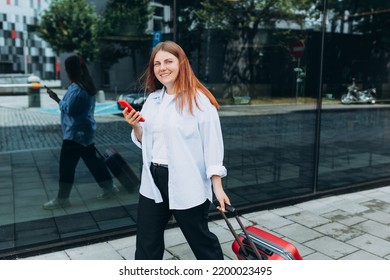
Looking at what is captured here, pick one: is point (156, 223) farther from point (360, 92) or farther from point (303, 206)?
point (360, 92)

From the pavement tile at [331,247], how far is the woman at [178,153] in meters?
1.64

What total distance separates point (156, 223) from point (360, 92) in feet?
15.7

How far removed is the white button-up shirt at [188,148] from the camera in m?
2.36

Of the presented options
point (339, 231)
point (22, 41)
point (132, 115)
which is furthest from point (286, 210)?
point (22, 41)

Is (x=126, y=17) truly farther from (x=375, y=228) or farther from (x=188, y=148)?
(x=375, y=228)

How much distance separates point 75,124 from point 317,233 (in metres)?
3.06

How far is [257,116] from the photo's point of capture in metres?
5.61

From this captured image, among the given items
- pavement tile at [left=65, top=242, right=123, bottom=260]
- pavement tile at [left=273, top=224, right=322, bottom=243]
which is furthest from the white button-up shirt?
pavement tile at [left=273, top=224, right=322, bottom=243]

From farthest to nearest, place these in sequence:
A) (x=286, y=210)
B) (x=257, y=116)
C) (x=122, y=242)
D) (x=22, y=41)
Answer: (x=257, y=116)
(x=286, y=210)
(x=22, y=41)
(x=122, y=242)

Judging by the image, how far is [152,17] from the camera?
4570 millimetres

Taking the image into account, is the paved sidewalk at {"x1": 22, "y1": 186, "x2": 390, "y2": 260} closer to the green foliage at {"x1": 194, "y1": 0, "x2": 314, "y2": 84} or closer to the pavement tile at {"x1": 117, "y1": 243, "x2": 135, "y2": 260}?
the pavement tile at {"x1": 117, "y1": 243, "x2": 135, "y2": 260}

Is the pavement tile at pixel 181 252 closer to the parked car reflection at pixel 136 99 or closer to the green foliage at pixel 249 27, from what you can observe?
the parked car reflection at pixel 136 99

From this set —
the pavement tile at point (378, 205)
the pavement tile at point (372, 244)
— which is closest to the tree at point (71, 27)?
the pavement tile at point (372, 244)
